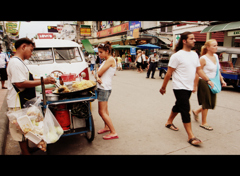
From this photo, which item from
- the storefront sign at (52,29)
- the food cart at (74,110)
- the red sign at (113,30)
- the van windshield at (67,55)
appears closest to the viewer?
the food cart at (74,110)

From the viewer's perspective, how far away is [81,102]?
10.4ft

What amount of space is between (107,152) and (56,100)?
1.23 metres

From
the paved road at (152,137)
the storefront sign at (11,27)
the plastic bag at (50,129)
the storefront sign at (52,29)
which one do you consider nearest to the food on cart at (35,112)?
the plastic bag at (50,129)

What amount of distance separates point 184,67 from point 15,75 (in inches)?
107

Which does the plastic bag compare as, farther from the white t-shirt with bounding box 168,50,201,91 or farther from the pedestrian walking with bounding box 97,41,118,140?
the white t-shirt with bounding box 168,50,201,91

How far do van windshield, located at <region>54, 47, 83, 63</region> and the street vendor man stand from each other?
8.74 ft

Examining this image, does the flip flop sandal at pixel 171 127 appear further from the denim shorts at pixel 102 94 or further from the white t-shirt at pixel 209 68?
the denim shorts at pixel 102 94

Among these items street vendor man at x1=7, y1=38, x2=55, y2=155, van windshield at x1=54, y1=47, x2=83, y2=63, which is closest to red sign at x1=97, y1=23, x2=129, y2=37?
van windshield at x1=54, y1=47, x2=83, y2=63

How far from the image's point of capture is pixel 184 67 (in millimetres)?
3336

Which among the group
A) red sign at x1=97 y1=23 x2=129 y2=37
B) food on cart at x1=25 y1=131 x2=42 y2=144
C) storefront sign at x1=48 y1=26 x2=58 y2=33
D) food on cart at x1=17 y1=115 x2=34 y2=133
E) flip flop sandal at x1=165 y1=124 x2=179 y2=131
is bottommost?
flip flop sandal at x1=165 y1=124 x2=179 y2=131

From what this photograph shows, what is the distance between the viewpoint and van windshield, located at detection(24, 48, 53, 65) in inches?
205

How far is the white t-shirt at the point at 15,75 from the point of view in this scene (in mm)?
2564

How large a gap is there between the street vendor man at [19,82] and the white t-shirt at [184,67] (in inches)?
84.4
